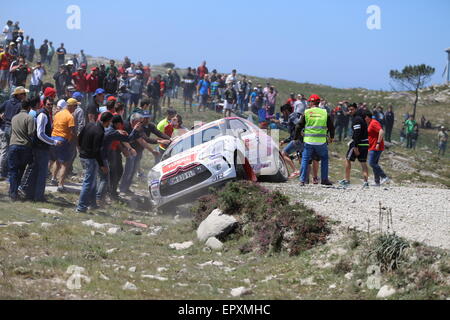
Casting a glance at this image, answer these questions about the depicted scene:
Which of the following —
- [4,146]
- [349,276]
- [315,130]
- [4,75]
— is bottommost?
[349,276]

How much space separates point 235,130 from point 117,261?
17.2 feet

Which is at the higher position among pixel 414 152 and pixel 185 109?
pixel 185 109

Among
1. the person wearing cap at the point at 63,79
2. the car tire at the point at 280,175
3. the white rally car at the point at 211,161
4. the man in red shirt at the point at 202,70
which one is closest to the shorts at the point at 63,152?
the white rally car at the point at 211,161

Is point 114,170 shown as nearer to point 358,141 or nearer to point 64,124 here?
point 64,124

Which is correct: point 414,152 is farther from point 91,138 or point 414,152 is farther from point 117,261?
point 117,261

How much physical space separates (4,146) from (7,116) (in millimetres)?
749

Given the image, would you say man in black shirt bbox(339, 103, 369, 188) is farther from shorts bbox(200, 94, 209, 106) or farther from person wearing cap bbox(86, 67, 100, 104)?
shorts bbox(200, 94, 209, 106)

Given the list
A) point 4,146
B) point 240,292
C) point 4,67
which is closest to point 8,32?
point 4,67

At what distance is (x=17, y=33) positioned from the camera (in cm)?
3067

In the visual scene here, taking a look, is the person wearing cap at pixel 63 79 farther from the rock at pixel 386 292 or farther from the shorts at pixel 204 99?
the rock at pixel 386 292

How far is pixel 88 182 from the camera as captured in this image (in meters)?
13.1

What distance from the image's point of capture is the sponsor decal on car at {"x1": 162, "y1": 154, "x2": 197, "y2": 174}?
13.1 m
